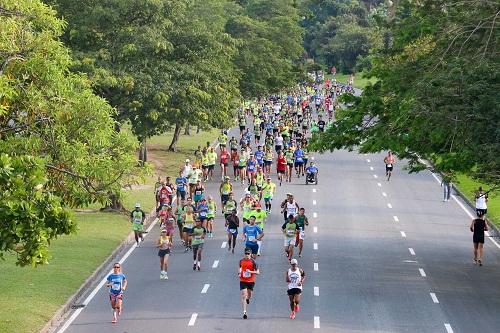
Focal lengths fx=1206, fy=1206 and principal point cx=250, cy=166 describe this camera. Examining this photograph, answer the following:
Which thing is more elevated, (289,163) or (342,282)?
(289,163)

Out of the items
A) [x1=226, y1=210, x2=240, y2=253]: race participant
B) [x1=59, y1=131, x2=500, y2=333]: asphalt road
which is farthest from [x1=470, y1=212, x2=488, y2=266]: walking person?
[x1=226, y1=210, x2=240, y2=253]: race participant

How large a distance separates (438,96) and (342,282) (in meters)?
5.25

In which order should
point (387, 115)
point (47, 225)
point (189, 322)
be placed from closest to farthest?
point (47, 225) → point (189, 322) → point (387, 115)

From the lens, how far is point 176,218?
1457 inches

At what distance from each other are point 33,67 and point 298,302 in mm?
7678

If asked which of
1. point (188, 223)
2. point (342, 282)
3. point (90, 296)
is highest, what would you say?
point (188, 223)

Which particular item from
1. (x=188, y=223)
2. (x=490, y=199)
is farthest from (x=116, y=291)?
(x=490, y=199)

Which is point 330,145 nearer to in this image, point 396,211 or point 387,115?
point 387,115

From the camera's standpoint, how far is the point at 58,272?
96.0 ft

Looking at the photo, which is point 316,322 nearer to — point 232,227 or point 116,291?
point 116,291

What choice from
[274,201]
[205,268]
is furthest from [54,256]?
[274,201]

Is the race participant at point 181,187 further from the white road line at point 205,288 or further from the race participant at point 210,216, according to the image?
the white road line at point 205,288

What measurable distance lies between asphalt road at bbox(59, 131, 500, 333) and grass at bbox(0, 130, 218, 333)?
784mm

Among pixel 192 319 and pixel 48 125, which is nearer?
pixel 48 125
